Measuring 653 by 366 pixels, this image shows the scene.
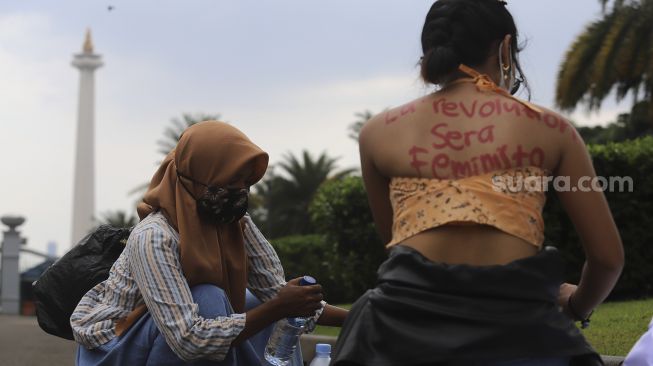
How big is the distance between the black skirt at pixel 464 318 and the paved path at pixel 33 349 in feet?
22.4

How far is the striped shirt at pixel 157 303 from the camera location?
3867 millimetres

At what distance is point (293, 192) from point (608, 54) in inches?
853

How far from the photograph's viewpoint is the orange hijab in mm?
4039

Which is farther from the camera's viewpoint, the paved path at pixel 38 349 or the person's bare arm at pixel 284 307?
the paved path at pixel 38 349

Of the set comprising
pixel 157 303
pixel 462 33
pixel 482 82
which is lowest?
pixel 157 303

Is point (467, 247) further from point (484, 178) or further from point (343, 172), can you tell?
point (343, 172)

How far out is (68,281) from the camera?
14.9 feet

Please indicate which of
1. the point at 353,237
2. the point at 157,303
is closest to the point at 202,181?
the point at 157,303

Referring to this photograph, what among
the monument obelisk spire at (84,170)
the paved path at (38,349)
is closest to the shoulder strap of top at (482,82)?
the paved path at (38,349)

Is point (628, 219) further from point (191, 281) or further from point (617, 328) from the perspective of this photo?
point (191, 281)

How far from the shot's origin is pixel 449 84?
288 cm

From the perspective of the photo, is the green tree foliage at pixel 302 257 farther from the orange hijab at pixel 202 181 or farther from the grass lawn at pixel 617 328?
the orange hijab at pixel 202 181

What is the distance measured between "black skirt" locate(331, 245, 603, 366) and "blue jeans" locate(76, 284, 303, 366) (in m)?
1.40

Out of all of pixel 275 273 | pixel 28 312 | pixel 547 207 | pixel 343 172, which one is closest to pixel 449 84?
pixel 275 273
